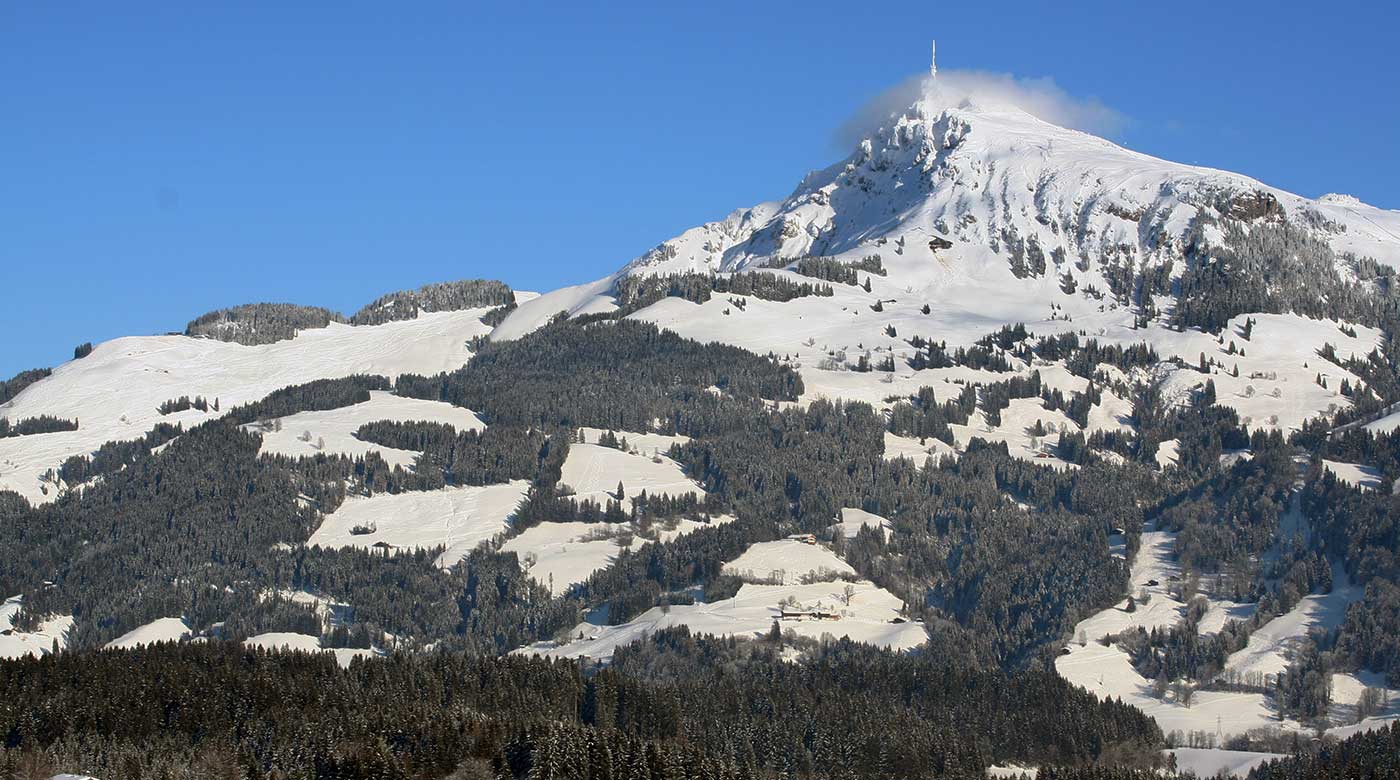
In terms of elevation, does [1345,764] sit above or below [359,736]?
below

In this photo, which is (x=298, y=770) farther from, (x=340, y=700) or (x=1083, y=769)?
(x=1083, y=769)

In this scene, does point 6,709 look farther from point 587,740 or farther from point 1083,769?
point 1083,769

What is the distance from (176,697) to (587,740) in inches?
1618

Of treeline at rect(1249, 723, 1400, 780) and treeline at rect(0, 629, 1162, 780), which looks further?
treeline at rect(1249, 723, 1400, 780)

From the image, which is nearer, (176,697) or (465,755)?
(465,755)

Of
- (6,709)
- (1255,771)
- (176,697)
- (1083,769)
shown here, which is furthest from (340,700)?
(1255,771)

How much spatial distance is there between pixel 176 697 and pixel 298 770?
25.6 m

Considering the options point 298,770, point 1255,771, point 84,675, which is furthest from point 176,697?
point 1255,771

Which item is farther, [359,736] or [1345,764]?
[1345,764]

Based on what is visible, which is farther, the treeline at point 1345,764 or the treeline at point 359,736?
the treeline at point 1345,764

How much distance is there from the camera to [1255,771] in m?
198

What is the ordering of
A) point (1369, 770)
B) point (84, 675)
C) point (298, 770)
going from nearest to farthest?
1. point (298, 770)
2. point (1369, 770)
3. point (84, 675)

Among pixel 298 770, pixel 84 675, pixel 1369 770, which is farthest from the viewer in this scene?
pixel 84 675

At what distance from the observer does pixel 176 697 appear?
190875mm
